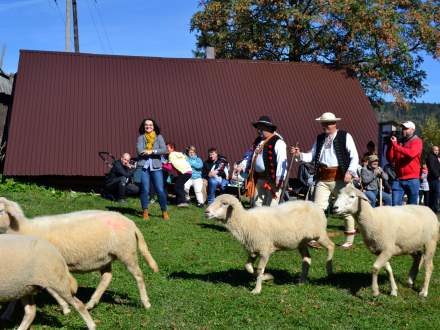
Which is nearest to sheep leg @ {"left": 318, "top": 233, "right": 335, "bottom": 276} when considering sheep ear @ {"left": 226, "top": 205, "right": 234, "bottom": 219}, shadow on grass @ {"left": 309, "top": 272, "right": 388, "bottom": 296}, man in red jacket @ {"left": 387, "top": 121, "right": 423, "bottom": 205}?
shadow on grass @ {"left": 309, "top": 272, "right": 388, "bottom": 296}

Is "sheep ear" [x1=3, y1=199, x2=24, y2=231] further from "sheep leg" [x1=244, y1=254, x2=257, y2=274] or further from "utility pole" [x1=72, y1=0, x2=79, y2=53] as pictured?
"utility pole" [x1=72, y1=0, x2=79, y2=53]

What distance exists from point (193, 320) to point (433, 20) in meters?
22.4

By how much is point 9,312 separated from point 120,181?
877 cm

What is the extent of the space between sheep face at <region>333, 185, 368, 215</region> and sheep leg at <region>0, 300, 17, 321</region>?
360cm

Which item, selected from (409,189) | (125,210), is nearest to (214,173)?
(125,210)

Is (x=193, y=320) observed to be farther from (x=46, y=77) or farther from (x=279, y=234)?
(x=46, y=77)

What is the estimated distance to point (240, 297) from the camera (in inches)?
260

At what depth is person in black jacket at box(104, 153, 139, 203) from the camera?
46.6ft

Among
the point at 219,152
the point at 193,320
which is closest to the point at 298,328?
the point at 193,320

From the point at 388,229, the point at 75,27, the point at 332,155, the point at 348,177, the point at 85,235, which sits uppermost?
the point at 75,27

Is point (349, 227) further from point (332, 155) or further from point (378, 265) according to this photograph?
point (378, 265)

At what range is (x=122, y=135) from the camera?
16.8m

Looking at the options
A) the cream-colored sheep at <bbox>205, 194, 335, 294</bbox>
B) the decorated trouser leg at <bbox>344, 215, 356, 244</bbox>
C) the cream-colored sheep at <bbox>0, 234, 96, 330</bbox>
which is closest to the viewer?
the cream-colored sheep at <bbox>0, 234, 96, 330</bbox>

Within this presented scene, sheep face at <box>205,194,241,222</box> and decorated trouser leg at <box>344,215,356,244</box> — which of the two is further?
decorated trouser leg at <box>344,215,356,244</box>
